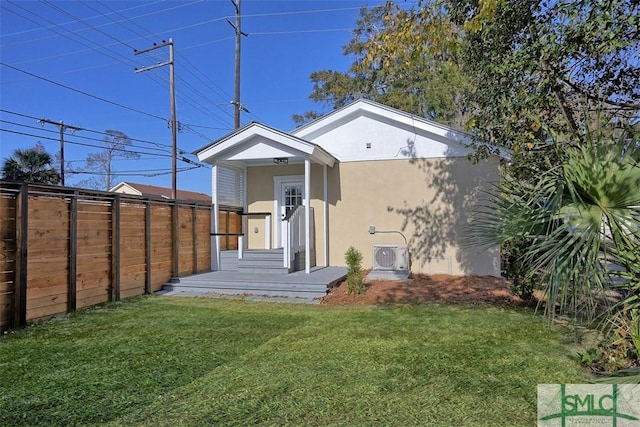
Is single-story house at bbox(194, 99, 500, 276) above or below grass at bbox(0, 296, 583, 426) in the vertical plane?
above

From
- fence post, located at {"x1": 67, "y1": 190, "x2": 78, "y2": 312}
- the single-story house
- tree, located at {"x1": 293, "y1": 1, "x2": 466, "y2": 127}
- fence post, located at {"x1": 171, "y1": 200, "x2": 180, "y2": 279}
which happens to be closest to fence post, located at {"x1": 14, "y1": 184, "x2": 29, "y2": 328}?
fence post, located at {"x1": 67, "y1": 190, "x2": 78, "y2": 312}

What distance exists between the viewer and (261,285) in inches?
311

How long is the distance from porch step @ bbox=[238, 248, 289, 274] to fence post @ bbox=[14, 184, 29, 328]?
15.5 feet

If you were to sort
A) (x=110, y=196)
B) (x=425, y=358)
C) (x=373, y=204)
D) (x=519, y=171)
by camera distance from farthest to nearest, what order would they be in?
(x=373, y=204) → (x=110, y=196) → (x=519, y=171) → (x=425, y=358)

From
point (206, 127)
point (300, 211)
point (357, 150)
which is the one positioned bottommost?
point (300, 211)

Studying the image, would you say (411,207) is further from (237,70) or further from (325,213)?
(237,70)

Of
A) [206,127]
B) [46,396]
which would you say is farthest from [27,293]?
[206,127]

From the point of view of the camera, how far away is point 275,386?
331cm

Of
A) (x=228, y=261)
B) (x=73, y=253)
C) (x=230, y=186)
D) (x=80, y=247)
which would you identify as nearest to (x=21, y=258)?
(x=73, y=253)

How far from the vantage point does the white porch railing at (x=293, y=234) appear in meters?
8.83

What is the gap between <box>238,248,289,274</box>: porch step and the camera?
9.11 meters

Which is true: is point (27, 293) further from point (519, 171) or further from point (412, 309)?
point (519, 171)

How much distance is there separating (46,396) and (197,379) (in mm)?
1209

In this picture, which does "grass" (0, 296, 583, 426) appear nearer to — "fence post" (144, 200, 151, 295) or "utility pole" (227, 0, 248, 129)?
"fence post" (144, 200, 151, 295)
